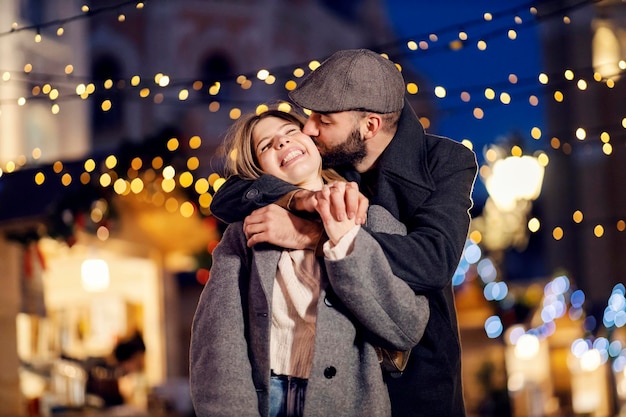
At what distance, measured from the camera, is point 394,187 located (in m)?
3.24

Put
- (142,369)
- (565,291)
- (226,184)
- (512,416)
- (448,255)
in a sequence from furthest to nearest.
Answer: (565,291), (512,416), (142,369), (226,184), (448,255)

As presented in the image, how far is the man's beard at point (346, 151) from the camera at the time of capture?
128 inches

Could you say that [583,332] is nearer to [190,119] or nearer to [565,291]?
[565,291]

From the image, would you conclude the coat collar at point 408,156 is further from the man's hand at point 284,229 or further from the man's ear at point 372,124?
the man's hand at point 284,229

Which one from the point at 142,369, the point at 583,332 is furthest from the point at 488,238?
the point at 583,332

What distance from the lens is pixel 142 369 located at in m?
13.4

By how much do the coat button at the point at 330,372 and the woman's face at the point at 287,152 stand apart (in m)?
0.60

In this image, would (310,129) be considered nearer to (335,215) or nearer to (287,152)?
(287,152)

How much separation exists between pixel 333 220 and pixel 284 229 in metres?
0.23

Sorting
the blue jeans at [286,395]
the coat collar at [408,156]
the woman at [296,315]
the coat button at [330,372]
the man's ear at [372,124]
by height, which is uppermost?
the man's ear at [372,124]

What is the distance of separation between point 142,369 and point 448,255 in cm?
1080

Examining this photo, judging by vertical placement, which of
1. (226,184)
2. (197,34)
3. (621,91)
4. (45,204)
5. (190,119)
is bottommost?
(226,184)

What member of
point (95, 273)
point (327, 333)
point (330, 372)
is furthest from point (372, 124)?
point (95, 273)

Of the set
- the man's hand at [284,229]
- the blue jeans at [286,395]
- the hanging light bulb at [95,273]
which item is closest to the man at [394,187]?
the man's hand at [284,229]
